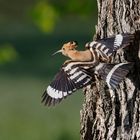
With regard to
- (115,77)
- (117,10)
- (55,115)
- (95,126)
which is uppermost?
(117,10)

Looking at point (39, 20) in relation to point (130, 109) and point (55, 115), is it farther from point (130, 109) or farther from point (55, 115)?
point (130, 109)

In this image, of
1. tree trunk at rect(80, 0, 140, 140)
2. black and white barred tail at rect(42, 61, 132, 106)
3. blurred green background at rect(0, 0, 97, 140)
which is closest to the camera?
black and white barred tail at rect(42, 61, 132, 106)

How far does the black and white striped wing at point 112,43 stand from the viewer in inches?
114

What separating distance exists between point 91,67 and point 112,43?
107mm

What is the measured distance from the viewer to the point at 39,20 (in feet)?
17.2

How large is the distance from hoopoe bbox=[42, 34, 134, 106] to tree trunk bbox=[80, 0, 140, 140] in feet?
0.16

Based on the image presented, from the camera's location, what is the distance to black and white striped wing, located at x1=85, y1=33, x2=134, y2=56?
289cm

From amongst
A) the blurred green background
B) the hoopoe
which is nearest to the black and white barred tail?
the hoopoe

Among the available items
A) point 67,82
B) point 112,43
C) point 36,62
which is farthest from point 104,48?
point 36,62

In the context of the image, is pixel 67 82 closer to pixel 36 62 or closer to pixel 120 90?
pixel 120 90

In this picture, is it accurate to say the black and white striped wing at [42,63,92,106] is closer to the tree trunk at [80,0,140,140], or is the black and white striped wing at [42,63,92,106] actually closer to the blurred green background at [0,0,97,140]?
the tree trunk at [80,0,140,140]

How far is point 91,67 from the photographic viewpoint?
293 cm

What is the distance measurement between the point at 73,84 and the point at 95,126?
27 cm

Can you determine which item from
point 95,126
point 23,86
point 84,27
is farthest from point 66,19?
point 95,126
